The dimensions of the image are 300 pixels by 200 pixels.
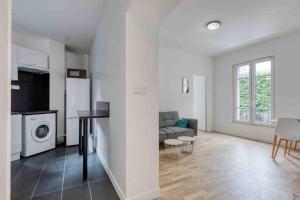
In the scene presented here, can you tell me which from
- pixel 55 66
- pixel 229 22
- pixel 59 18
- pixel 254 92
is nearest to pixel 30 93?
pixel 55 66

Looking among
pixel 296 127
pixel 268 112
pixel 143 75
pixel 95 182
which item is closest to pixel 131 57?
pixel 143 75

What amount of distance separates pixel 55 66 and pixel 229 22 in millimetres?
4226

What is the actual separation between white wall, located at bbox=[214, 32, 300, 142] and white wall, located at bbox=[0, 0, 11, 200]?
5.30 meters

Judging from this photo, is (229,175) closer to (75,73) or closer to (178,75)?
(178,75)

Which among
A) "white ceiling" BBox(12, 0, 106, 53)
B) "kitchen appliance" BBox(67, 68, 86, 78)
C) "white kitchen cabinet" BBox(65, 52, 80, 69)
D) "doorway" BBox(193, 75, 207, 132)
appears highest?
"white ceiling" BBox(12, 0, 106, 53)

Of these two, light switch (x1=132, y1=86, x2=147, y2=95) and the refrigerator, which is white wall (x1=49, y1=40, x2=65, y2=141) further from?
light switch (x1=132, y1=86, x2=147, y2=95)

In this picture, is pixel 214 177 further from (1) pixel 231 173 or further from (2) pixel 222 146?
(2) pixel 222 146

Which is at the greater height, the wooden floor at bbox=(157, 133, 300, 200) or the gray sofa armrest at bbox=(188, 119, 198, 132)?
the gray sofa armrest at bbox=(188, 119, 198, 132)

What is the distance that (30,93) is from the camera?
13.2 ft

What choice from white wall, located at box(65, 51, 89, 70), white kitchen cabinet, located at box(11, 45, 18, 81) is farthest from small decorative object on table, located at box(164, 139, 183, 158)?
white wall, located at box(65, 51, 89, 70)

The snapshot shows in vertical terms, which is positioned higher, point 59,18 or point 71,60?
point 59,18

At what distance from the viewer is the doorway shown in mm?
6066

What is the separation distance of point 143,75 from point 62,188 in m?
1.82

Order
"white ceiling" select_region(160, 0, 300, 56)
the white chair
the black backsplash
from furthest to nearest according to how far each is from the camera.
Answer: the black backsplash → the white chair → "white ceiling" select_region(160, 0, 300, 56)
